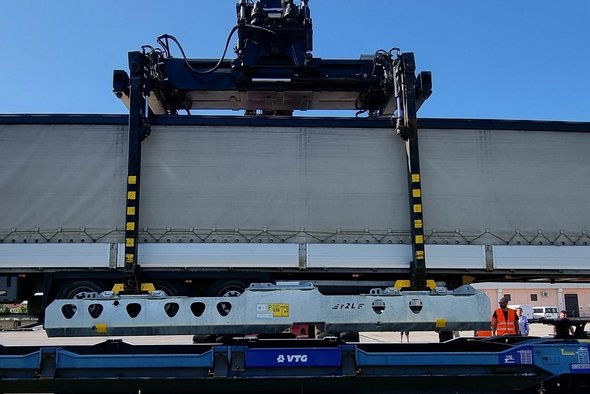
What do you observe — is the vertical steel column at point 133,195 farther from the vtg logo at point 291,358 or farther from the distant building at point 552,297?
the distant building at point 552,297

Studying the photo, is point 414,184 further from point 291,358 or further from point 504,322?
point 504,322

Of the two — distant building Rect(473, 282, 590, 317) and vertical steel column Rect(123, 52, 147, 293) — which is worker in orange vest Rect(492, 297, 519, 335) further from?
distant building Rect(473, 282, 590, 317)

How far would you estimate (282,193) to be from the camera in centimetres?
709

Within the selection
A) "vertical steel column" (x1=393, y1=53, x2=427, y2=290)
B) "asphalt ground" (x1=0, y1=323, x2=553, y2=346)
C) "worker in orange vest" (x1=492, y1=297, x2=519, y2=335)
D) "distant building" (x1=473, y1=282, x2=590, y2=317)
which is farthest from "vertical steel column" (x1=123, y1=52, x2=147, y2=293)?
"distant building" (x1=473, y1=282, x2=590, y2=317)

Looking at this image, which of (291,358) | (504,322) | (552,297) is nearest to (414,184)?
(291,358)

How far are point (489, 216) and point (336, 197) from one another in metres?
2.15

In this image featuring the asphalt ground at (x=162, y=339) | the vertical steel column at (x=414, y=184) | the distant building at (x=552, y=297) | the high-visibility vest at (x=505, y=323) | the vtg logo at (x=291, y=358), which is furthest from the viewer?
the distant building at (x=552, y=297)

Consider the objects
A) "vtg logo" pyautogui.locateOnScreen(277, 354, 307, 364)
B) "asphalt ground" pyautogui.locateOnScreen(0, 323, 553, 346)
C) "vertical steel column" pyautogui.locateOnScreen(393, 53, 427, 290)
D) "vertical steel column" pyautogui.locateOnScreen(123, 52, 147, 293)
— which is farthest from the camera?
"asphalt ground" pyautogui.locateOnScreen(0, 323, 553, 346)

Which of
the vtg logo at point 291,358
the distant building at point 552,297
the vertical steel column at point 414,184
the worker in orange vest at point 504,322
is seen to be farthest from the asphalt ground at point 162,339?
the distant building at point 552,297

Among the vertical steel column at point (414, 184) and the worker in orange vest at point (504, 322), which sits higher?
the vertical steel column at point (414, 184)

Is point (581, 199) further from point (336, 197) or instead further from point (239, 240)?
point (239, 240)

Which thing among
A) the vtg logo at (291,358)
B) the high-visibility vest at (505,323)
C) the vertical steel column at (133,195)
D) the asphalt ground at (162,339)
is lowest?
the asphalt ground at (162,339)

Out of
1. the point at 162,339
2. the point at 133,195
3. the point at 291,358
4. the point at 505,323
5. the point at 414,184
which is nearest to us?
the point at 291,358

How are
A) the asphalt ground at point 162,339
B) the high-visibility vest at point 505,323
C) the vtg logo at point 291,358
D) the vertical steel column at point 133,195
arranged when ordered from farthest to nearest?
1. the asphalt ground at point 162,339
2. the high-visibility vest at point 505,323
3. the vertical steel column at point 133,195
4. the vtg logo at point 291,358
